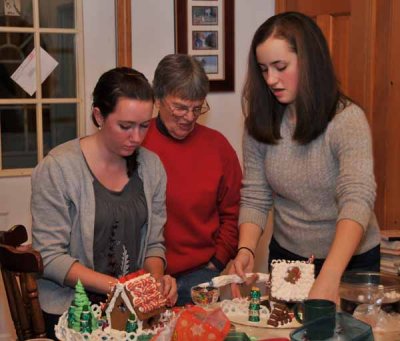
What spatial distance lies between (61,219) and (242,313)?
0.58m

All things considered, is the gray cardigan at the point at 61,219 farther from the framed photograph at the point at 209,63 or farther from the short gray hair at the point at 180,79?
the framed photograph at the point at 209,63

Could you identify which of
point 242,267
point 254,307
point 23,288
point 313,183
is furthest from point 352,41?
point 23,288

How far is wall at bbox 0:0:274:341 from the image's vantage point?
3.15 m

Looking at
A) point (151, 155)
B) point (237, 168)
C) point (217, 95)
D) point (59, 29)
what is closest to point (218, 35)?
point (217, 95)

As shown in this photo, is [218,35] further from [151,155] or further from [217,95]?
[151,155]

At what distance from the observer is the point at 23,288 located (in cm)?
184

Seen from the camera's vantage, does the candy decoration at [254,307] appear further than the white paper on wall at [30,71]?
No

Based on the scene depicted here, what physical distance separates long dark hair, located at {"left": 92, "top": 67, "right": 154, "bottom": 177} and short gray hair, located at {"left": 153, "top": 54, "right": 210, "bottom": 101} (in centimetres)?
24

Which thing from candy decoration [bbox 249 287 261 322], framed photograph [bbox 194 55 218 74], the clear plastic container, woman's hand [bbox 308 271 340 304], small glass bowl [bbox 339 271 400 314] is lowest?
candy decoration [bbox 249 287 261 322]

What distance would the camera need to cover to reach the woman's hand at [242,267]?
1.86 metres

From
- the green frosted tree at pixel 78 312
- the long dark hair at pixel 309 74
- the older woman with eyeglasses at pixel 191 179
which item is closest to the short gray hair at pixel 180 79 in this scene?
the older woman with eyeglasses at pixel 191 179

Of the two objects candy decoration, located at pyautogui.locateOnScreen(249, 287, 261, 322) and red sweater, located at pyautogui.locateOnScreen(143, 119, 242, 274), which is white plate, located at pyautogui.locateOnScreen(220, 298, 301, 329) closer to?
candy decoration, located at pyautogui.locateOnScreen(249, 287, 261, 322)

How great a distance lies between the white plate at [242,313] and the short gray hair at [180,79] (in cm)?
75

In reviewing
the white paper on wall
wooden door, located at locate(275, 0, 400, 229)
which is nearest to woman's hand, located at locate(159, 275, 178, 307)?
wooden door, located at locate(275, 0, 400, 229)
